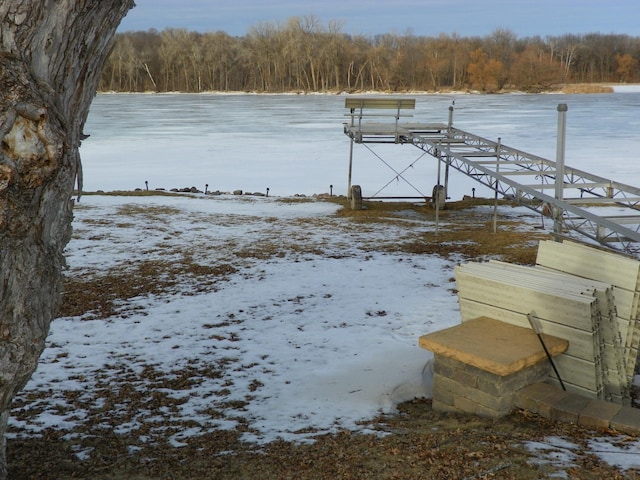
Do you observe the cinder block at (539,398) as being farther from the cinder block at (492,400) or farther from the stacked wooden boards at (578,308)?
the stacked wooden boards at (578,308)

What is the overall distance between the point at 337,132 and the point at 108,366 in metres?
A: 27.6

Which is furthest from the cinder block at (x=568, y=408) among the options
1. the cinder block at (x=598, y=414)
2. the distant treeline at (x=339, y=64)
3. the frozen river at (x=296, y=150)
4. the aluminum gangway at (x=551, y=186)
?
the distant treeline at (x=339, y=64)

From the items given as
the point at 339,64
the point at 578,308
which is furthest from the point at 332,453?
the point at 339,64

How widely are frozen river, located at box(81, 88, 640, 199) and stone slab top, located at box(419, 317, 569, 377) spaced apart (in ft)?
45.6

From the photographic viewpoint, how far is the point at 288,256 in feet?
36.8

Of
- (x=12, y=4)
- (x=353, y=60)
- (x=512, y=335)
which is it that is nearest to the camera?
(x=12, y=4)

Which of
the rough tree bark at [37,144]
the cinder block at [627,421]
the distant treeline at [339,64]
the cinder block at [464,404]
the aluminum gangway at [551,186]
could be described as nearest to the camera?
the rough tree bark at [37,144]

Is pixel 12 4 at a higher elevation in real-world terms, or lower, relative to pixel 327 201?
higher

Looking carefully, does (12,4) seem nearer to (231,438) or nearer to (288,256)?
(231,438)

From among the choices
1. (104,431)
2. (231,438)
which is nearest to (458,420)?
(231,438)

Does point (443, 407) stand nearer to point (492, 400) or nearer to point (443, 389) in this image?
point (443, 389)

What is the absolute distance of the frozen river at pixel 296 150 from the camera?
21.0 metres

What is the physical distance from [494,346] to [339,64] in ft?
297

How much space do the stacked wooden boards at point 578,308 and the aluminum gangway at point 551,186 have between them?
5.72 feet
